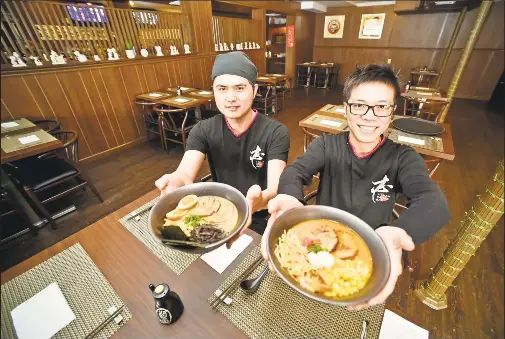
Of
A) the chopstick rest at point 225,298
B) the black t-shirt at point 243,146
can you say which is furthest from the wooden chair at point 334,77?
the chopstick rest at point 225,298

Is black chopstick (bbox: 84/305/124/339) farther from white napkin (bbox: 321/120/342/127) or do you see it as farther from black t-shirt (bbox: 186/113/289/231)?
white napkin (bbox: 321/120/342/127)

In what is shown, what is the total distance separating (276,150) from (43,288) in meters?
1.59

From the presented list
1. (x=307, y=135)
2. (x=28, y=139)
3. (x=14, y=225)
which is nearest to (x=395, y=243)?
(x=307, y=135)

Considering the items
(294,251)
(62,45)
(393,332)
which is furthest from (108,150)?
(393,332)

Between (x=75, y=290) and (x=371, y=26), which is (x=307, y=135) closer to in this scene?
(x=75, y=290)

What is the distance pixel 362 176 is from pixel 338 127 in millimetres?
1503

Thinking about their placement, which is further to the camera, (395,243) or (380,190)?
(380,190)

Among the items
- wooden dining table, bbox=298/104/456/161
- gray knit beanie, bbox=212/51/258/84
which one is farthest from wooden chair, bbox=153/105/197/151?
gray knit beanie, bbox=212/51/258/84

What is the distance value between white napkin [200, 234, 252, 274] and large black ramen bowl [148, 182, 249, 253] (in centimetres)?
27

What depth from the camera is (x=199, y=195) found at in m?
1.28

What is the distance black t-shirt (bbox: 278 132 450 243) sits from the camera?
1.36m

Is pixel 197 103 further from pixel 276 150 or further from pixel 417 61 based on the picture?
pixel 417 61

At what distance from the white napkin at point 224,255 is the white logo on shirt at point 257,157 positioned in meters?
0.75

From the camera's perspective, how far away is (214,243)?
3.02ft
